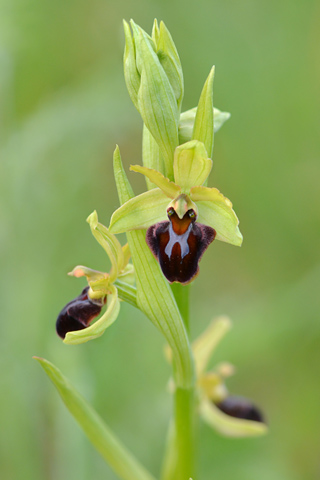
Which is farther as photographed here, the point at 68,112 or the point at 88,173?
the point at 88,173

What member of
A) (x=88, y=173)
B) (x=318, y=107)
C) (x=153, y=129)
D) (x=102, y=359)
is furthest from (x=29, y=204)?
(x=318, y=107)

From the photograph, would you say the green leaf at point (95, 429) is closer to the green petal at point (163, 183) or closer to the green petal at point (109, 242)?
the green petal at point (109, 242)

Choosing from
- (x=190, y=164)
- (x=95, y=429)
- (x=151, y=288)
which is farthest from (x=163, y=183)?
(x=95, y=429)

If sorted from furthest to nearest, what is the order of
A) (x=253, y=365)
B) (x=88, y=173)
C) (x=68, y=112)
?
(x=253, y=365) → (x=88, y=173) → (x=68, y=112)

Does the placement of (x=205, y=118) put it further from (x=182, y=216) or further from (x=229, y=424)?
(x=229, y=424)

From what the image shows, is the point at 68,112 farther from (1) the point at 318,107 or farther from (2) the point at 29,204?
(1) the point at 318,107

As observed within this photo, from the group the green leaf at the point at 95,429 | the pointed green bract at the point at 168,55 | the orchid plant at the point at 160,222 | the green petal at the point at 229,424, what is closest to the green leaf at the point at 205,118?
the orchid plant at the point at 160,222
